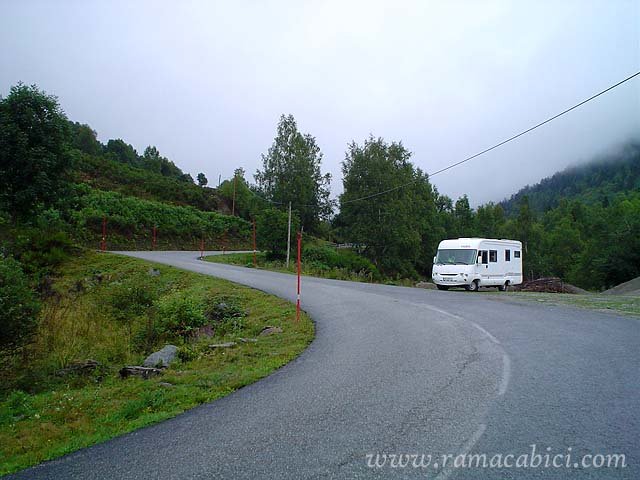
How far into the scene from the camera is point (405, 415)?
4.42 metres

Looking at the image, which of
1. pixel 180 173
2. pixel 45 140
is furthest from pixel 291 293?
pixel 180 173

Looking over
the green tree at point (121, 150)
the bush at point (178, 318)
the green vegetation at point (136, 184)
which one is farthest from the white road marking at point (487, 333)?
the green tree at point (121, 150)

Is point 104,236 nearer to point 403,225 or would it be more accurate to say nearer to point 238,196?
point 403,225

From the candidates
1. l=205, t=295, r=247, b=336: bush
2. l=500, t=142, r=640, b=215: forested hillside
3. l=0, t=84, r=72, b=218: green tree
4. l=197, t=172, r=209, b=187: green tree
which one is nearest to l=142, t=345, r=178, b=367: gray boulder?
l=205, t=295, r=247, b=336: bush

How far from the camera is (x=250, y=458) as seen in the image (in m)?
3.60

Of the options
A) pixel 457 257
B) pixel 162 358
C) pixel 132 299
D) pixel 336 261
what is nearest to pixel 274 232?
pixel 336 261

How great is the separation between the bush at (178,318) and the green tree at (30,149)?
654 inches

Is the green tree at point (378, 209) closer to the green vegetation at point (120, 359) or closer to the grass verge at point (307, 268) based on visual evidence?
the grass verge at point (307, 268)

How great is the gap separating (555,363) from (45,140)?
26.6 meters

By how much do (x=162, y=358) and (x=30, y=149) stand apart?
20.8m

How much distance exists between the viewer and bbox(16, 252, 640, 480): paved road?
351 cm

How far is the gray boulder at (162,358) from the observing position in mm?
8039

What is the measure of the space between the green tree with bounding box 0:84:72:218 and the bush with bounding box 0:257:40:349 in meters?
16.9

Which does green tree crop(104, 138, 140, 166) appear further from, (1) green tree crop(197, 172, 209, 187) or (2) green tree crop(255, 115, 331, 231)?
(2) green tree crop(255, 115, 331, 231)
